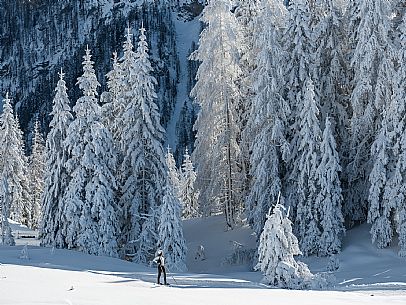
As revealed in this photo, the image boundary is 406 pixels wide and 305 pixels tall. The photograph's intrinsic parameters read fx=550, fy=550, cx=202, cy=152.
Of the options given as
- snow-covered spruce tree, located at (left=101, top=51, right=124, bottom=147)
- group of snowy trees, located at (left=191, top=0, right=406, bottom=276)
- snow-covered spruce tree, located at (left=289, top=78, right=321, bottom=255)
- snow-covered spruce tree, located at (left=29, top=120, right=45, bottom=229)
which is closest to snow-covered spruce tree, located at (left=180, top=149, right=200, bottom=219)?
snow-covered spruce tree, located at (left=29, top=120, right=45, bottom=229)

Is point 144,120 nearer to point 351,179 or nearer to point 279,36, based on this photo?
point 279,36

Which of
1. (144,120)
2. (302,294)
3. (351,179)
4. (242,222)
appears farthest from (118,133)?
(302,294)

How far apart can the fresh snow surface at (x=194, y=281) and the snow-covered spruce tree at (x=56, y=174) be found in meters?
5.84

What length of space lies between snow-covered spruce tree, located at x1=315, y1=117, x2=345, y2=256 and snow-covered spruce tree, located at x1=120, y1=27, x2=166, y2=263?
365 inches

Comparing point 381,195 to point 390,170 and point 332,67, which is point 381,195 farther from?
point 332,67

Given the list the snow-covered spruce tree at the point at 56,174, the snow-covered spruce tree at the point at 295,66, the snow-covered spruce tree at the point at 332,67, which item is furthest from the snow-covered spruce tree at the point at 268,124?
the snow-covered spruce tree at the point at 56,174

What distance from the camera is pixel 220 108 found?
35625 mm

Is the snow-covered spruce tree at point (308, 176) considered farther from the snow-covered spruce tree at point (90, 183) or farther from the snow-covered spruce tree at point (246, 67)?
the snow-covered spruce tree at point (90, 183)

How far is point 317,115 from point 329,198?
4975 mm

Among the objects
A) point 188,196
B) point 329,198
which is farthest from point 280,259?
point 188,196

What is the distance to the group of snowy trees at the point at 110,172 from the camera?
99.3 feet

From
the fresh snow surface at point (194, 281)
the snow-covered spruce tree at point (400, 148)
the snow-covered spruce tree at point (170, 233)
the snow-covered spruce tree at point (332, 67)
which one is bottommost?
the fresh snow surface at point (194, 281)

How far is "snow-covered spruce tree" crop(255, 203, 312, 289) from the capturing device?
21172 millimetres

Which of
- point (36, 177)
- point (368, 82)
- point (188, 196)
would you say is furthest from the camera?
point (188, 196)
